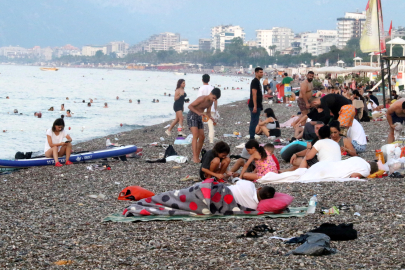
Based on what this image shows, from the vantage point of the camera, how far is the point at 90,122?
86.6ft

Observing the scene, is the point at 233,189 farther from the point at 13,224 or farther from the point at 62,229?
the point at 13,224

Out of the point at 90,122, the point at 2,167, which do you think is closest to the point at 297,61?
the point at 90,122

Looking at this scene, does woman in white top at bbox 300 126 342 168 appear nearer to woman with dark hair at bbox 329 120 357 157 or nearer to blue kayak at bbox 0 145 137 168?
woman with dark hair at bbox 329 120 357 157

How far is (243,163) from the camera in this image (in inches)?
306

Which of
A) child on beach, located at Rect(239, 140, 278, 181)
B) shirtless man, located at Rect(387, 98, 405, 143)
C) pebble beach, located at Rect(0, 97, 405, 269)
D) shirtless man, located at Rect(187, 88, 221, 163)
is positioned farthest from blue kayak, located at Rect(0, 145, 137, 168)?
shirtless man, located at Rect(387, 98, 405, 143)

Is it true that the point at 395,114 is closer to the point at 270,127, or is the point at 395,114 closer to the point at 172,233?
the point at 270,127

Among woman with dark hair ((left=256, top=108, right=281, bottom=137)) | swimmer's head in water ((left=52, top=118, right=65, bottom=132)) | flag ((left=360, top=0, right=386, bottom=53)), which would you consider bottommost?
woman with dark hair ((left=256, top=108, right=281, bottom=137))

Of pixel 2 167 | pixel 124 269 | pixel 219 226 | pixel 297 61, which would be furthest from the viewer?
pixel 297 61

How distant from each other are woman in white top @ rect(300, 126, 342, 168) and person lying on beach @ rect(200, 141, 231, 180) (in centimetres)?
135

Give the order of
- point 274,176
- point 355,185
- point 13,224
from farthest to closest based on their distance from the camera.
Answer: point 274,176 → point 355,185 → point 13,224

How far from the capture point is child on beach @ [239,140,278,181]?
755 centimetres

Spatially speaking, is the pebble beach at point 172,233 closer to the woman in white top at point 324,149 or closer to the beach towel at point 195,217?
the beach towel at point 195,217

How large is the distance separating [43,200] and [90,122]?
19.7m

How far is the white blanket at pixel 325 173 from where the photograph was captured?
733cm
